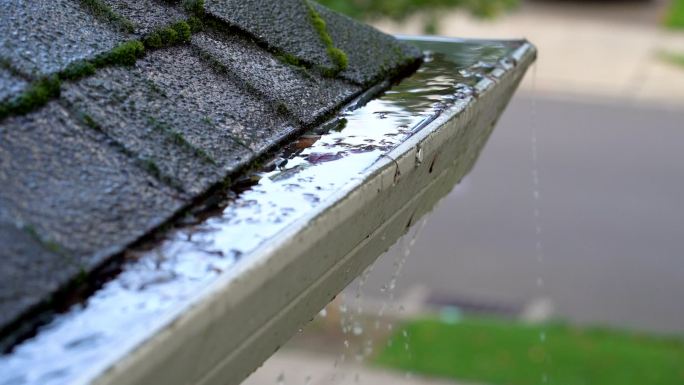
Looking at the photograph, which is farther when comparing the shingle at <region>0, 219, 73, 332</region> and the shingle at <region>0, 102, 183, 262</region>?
the shingle at <region>0, 102, 183, 262</region>

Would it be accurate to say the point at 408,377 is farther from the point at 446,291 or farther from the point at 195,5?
the point at 195,5

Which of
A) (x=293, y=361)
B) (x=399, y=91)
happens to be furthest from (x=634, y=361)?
(x=399, y=91)

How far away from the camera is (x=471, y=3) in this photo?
7.04 metres

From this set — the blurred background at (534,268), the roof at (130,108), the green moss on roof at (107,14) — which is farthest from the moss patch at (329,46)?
the blurred background at (534,268)

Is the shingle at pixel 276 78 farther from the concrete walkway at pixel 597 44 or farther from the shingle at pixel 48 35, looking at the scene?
the concrete walkway at pixel 597 44

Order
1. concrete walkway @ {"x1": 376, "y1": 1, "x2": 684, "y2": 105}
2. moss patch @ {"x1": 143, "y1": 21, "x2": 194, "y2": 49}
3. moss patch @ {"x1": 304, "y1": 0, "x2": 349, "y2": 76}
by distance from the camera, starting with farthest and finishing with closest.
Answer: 1. concrete walkway @ {"x1": 376, "y1": 1, "x2": 684, "y2": 105}
2. moss patch @ {"x1": 304, "y1": 0, "x2": 349, "y2": 76}
3. moss patch @ {"x1": 143, "y1": 21, "x2": 194, "y2": 49}

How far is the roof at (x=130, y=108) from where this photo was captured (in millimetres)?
1174

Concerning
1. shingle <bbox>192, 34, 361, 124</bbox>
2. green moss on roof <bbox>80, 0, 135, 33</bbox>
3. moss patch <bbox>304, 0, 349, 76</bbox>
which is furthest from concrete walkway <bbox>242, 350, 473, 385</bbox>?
green moss on roof <bbox>80, 0, 135, 33</bbox>

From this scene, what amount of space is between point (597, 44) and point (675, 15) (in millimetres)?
3145

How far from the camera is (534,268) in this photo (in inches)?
299

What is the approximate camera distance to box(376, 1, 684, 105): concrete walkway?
12992 mm

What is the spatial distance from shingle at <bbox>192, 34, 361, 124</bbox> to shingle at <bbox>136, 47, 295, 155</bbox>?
0.04m

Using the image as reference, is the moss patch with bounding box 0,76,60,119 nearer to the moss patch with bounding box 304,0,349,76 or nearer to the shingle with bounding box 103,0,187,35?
the shingle with bounding box 103,0,187,35

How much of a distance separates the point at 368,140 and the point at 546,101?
11115 mm
